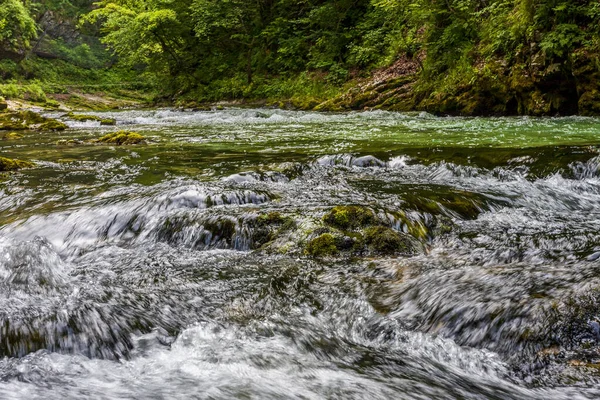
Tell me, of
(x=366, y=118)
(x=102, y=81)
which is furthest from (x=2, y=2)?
(x=366, y=118)

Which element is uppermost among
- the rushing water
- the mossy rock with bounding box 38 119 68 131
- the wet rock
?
the mossy rock with bounding box 38 119 68 131

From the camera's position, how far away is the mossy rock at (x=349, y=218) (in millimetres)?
3832

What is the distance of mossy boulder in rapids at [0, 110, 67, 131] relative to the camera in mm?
12797

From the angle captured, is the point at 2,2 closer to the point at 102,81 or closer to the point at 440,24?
the point at 102,81

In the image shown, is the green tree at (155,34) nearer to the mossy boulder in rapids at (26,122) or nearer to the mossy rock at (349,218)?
the mossy boulder in rapids at (26,122)

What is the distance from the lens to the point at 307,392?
1910 millimetres

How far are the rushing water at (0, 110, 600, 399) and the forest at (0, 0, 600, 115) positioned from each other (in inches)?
188

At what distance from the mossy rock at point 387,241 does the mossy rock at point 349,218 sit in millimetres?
175

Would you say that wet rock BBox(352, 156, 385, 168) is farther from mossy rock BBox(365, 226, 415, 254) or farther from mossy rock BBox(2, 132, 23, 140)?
mossy rock BBox(2, 132, 23, 140)

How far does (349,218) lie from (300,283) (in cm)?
101

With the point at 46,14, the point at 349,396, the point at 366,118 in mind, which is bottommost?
the point at 349,396

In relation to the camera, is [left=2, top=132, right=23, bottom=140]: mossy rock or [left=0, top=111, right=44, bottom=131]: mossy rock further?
[left=0, top=111, right=44, bottom=131]: mossy rock

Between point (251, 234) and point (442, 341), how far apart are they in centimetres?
203

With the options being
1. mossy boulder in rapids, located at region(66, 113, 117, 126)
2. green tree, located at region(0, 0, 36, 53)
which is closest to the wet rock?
mossy boulder in rapids, located at region(66, 113, 117, 126)
